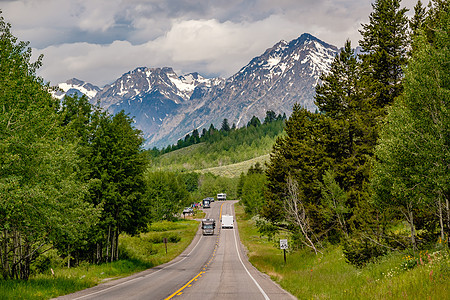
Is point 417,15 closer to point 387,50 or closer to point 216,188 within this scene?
point 387,50

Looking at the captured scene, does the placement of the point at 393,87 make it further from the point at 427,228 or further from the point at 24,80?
the point at 24,80

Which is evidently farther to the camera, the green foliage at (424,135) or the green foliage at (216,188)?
the green foliage at (216,188)

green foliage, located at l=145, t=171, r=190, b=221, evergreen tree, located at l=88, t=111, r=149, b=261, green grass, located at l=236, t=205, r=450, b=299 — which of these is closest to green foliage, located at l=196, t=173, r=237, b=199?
green foliage, located at l=145, t=171, r=190, b=221

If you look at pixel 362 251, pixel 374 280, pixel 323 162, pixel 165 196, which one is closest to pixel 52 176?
pixel 374 280

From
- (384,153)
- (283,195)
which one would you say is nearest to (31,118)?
(384,153)

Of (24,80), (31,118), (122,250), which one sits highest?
(24,80)

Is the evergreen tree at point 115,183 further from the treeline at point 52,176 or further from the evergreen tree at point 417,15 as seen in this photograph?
the evergreen tree at point 417,15

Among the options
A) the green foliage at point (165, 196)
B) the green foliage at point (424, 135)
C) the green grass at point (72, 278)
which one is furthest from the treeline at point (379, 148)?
the green foliage at point (165, 196)

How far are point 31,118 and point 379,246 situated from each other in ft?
56.3

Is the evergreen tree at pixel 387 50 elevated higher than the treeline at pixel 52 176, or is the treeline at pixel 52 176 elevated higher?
the evergreen tree at pixel 387 50

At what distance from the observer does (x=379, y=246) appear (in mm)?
17812

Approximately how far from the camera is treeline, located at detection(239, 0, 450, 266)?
1459 cm

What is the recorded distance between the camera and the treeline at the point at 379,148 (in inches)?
574

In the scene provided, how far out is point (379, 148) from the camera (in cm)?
1662
